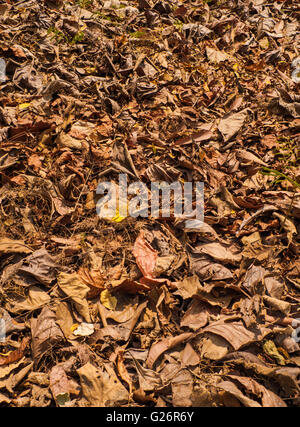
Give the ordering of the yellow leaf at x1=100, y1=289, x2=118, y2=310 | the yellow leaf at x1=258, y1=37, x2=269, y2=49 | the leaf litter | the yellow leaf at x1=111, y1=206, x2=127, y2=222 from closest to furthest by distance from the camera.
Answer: the leaf litter → the yellow leaf at x1=100, y1=289, x2=118, y2=310 → the yellow leaf at x1=111, y1=206, x2=127, y2=222 → the yellow leaf at x1=258, y1=37, x2=269, y2=49

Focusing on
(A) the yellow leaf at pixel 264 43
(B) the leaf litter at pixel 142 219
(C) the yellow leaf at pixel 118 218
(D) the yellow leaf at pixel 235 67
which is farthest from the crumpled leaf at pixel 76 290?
(A) the yellow leaf at pixel 264 43

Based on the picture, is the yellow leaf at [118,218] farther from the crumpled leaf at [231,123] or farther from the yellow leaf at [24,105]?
the yellow leaf at [24,105]

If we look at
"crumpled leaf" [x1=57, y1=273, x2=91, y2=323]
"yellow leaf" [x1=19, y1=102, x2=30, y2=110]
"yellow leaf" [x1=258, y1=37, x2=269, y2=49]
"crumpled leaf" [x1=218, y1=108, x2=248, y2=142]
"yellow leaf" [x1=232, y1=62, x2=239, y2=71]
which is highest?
"yellow leaf" [x1=258, y1=37, x2=269, y2=49]

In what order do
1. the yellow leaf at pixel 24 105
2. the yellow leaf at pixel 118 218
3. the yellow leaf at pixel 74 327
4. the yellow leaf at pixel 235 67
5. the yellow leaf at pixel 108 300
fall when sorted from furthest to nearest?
the yellow leaf at pixel 235 67 → the yellow leaf at pixel 24 105 → the yellow leaf at pixel 118 218 → the yellow leaf at pixel 108 300 → the yellow leaf at pixel 74 327

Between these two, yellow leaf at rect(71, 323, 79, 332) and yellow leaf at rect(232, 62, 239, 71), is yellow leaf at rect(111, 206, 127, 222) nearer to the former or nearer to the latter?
yellow leaf at rect(71, 323, 79, 332)

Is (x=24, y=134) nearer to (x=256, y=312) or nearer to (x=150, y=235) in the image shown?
(x=150, y=235)

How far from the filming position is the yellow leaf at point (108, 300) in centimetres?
202

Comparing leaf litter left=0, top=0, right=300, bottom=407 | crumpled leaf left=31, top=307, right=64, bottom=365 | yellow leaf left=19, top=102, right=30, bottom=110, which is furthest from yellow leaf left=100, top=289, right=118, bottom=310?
yellow leaf left=19, top=102, right=30, bottom=110

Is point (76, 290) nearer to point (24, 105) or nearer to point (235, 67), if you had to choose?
point (24, 105)

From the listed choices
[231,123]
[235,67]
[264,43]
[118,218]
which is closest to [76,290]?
[118,218]

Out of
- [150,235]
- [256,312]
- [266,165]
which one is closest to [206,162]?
[266,165]

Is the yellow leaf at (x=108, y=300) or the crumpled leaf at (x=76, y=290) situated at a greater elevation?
the crumpled leaf at (x=76, y=290)

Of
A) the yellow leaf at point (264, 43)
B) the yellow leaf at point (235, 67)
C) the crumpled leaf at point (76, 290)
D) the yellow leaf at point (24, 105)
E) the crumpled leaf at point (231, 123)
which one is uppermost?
the yellow leaf at point (264, 43)

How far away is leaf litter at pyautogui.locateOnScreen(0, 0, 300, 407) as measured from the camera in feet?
5.87
